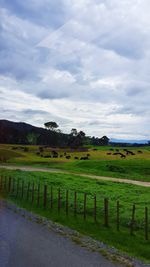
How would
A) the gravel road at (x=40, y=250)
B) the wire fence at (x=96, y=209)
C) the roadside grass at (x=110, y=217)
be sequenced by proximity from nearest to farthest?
the gravel road at (x=40, y=250)
the roadside grass at (x=110, y=217)
the wire fence at (x=96, y=209)

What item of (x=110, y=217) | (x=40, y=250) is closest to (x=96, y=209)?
(x=110, y=217)

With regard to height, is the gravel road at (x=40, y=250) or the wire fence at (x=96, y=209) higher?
the wire fence at (x=96, y=209)

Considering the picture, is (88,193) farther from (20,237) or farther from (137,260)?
(137,260)

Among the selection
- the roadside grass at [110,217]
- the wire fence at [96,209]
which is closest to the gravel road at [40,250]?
the roadside grass at [110,217]

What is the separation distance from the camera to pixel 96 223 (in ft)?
95.0

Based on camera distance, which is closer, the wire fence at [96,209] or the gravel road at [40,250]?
the gravel road at [40,250]

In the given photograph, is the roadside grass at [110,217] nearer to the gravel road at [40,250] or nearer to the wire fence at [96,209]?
the wire fence at [96,209]

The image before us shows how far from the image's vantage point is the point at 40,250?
21094 mm

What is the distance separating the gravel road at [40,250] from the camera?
1902 centimetres

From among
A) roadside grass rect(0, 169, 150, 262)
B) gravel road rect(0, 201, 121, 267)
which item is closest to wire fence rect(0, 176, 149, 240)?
roadside grass rect(0, 169, 150, 262)

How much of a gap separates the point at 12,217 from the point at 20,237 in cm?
741

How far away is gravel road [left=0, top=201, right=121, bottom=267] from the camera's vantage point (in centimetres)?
1902

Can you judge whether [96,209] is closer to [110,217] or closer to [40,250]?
[110,217]

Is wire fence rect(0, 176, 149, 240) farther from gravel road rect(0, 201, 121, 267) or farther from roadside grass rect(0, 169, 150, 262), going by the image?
gravel road rect(0, 201, 121, 267)
